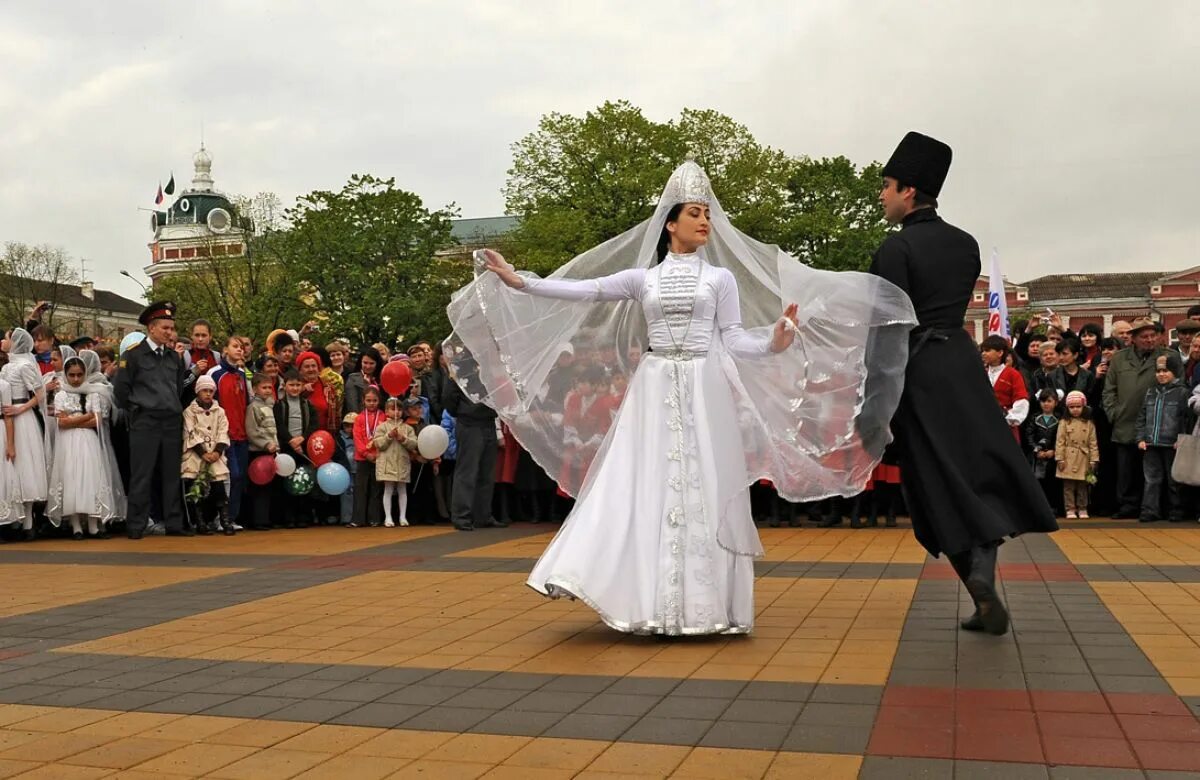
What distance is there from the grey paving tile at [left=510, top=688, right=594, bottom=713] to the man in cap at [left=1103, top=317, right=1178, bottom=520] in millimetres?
10921

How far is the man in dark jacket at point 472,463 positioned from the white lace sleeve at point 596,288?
6.95 meters

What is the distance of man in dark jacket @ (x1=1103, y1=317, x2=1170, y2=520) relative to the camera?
47.5 feet

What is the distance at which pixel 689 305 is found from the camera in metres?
6.95

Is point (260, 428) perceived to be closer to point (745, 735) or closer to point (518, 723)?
point (518, 723)

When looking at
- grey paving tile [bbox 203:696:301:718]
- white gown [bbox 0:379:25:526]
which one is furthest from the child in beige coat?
grey paving tile [bbox 203:696:301:718]

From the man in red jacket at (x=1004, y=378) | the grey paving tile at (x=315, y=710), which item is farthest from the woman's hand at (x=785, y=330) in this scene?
the man in red jacket at (x=1004, y=378)

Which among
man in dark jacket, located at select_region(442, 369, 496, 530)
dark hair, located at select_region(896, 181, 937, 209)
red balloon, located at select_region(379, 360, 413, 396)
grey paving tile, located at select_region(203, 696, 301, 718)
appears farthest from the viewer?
red balloon, located at select_region(379, 360, 413, 396)

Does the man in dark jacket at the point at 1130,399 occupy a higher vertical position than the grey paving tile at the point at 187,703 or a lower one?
higher

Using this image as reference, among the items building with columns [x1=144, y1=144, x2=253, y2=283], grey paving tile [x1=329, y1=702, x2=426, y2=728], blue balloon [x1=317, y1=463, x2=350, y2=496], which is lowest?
grey paving tile [x1=329, y1=702, x2=426, y2=728]

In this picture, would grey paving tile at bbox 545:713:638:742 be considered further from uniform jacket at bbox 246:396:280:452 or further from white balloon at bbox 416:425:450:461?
uniform jacket at bbox 246:396:280:452

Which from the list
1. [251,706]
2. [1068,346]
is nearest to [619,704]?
[251,706]

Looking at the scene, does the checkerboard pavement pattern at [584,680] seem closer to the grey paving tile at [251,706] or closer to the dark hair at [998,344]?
the grey paving tile at [251,706]

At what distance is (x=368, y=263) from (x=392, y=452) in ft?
134

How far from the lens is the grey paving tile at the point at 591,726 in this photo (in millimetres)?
4688
